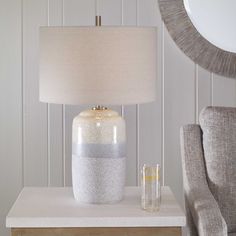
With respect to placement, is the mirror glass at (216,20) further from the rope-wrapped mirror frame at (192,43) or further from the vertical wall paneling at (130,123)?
the vertical wall paneling at (130,123)

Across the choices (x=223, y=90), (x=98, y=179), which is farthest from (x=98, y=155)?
(x=223, y=90)

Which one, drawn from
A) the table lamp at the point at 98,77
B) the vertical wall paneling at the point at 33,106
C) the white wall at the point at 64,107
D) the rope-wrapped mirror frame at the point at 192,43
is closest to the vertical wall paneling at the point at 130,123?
the white wall at the point at 64,107

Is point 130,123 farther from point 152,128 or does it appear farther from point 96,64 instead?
point 96,64

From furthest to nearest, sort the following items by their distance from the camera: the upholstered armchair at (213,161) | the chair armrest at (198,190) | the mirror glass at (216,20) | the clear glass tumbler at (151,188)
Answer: the mirror glass at (216,20)
the upholstered armchair at (213,161)
the clear glass tumbler at (151,188)
the chair armrest at (198,190)

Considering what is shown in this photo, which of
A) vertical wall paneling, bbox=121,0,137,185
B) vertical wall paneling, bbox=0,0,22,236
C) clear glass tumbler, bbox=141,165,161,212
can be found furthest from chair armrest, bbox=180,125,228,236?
Answer: vertical wall paneling, bbox=0,0,22,236

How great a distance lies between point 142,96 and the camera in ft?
7.82

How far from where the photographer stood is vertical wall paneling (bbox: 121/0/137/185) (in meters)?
3.04

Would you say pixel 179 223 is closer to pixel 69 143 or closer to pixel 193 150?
pixel 193 150

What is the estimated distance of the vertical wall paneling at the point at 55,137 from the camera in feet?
9.95

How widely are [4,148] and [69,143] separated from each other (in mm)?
305

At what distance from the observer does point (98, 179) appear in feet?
8.15

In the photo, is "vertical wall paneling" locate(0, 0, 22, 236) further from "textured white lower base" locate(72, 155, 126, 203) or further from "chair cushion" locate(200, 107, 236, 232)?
"chair cushion" locate(200, 107, 236, 232)

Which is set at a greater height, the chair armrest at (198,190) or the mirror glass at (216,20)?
the mirror glass at (216,20)

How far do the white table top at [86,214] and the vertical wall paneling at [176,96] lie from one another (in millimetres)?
566
